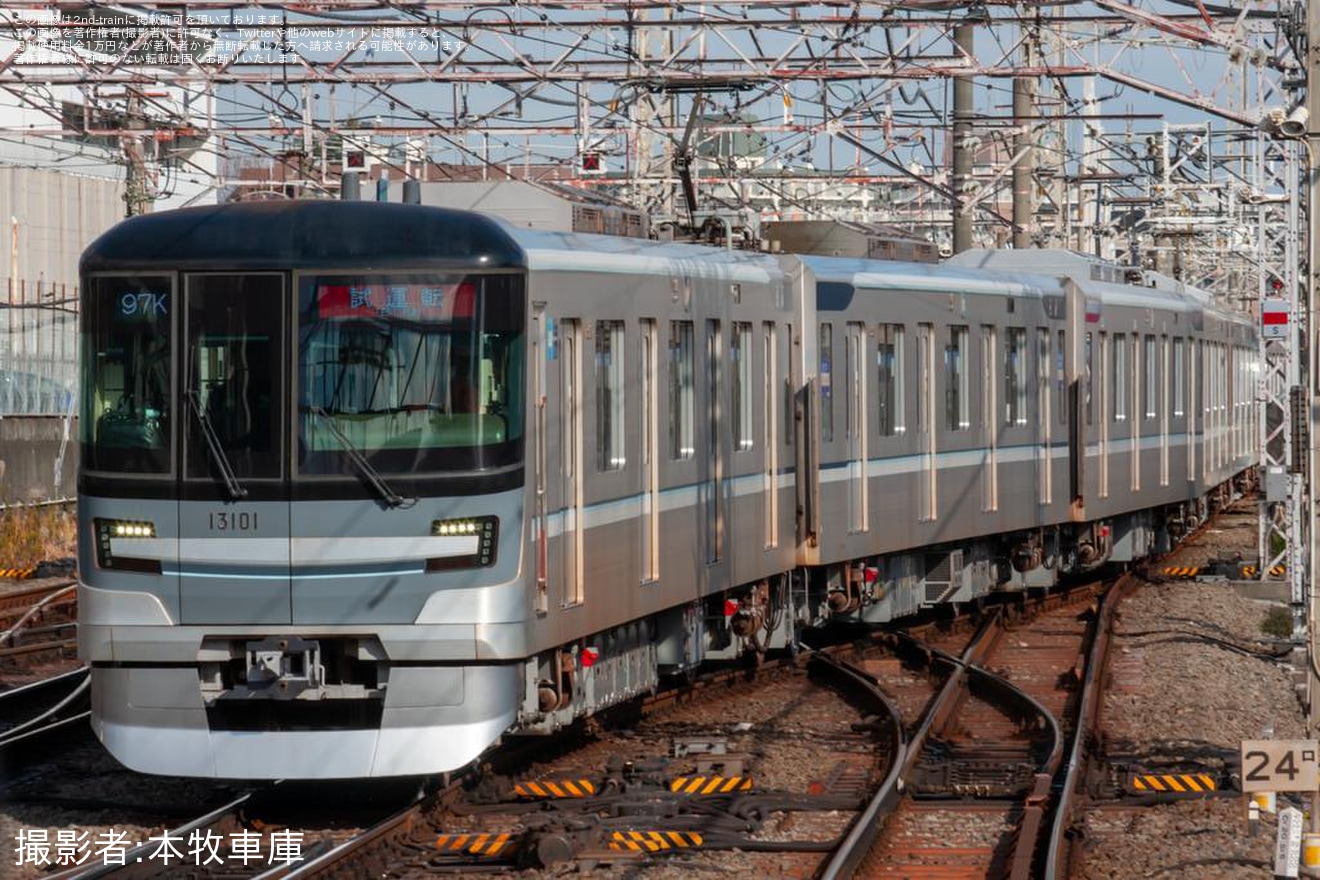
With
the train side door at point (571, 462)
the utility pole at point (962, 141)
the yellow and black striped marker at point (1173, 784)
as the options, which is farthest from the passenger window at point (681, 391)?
the utility pole at point (962, 141)

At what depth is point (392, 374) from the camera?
29.8 ft

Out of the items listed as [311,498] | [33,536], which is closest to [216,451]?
[311,498]

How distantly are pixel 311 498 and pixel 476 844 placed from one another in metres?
1.56

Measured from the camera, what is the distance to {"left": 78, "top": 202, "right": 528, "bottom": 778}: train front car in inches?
353

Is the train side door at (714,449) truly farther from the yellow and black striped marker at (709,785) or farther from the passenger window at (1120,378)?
the passenger window at (1120,378)

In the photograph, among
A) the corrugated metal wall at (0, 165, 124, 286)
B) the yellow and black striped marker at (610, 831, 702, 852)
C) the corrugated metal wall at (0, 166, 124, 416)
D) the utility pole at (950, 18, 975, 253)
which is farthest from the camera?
the corrugated metal wall at (0, 165, 124, 286)

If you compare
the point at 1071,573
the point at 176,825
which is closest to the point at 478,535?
the point at 176,825

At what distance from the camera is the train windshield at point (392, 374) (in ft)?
29.7

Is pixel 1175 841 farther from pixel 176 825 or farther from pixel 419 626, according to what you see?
pixel 176 825

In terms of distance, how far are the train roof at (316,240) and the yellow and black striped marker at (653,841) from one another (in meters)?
2.43

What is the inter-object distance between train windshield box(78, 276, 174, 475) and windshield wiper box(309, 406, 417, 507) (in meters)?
0.68

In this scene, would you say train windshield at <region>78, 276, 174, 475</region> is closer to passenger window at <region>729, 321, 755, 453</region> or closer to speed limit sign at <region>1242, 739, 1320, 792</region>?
passenger window at <region>729, 321, 755, 453</region>

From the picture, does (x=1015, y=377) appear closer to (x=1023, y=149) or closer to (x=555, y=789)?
(x=1023, y=149)

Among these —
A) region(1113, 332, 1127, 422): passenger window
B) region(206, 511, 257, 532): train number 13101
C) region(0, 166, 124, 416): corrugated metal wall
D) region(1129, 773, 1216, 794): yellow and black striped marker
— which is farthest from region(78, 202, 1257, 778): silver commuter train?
region(0, 166, 124, 416): corrugated metal wall
